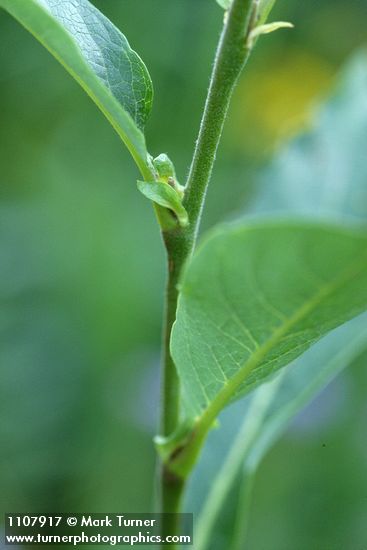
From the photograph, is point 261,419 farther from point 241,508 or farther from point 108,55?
point 108,55

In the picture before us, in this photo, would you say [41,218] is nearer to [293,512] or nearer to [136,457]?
[136,457]

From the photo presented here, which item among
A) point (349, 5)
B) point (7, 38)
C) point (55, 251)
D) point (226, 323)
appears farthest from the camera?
point (349, 5)

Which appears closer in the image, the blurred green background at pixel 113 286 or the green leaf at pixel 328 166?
the green leaf at pixel 328 166

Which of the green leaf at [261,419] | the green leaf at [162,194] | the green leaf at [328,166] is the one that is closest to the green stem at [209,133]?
the green leaf at [162,194]

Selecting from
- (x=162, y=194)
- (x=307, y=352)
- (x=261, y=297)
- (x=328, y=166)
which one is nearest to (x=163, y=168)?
(x=162, y=194)

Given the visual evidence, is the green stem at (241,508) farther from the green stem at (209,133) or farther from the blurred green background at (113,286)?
the blurred green background at (113,286)

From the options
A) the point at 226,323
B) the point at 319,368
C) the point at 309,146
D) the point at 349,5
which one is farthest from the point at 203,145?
the point at 349,5
